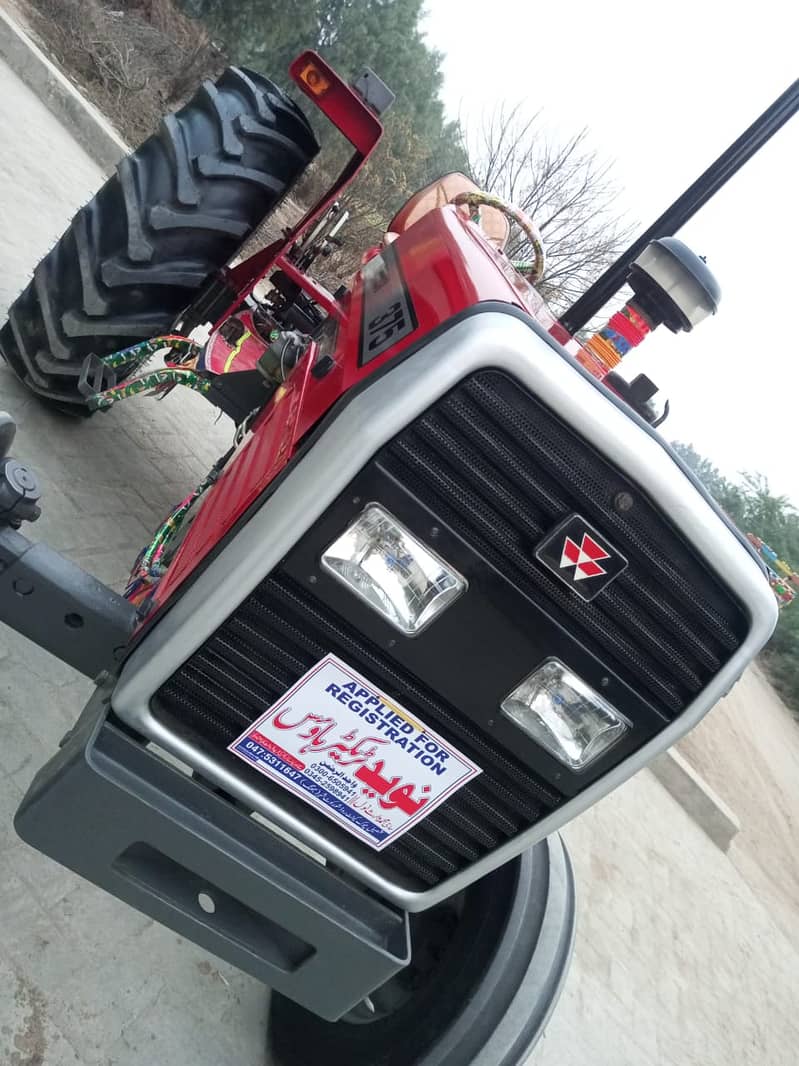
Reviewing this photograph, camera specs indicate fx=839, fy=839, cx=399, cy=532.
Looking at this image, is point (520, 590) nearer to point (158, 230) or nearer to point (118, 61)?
point (158, 230)

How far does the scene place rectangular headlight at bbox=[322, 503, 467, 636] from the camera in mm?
1246

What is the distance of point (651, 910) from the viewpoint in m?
4.06

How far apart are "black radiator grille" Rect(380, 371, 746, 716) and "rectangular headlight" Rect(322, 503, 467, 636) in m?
0.06

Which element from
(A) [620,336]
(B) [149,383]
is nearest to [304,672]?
(A) [620,336]

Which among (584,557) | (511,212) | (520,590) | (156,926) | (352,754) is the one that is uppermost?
(511,212)

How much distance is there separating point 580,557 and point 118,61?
10888 mm

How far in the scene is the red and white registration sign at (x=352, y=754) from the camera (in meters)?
1.37

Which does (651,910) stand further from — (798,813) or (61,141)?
(61,141)

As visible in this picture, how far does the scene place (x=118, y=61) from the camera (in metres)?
9.87

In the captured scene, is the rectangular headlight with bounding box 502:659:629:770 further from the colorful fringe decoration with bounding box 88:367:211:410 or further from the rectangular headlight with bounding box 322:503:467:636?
the colorful fringe decoration with bounding box 88:367:211:410

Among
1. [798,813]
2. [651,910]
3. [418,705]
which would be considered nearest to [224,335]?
[418,705]

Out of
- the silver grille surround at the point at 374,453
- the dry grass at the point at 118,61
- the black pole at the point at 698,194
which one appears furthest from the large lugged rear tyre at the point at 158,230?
the dry grass at the point at 118,61

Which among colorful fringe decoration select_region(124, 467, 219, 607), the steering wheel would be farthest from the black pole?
colorful fringe decoration select_region(124, 467, 219, 607)

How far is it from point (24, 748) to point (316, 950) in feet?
3.03
